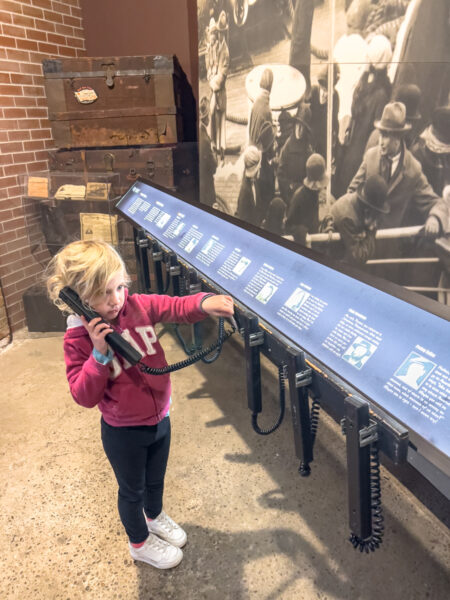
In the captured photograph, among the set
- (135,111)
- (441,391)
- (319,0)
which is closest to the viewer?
(441,391)

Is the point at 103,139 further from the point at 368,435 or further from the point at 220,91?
the point at 368,435

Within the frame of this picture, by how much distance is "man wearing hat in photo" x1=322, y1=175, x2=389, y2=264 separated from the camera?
112 inches

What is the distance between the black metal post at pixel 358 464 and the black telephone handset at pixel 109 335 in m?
0.65

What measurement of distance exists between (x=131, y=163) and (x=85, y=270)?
3.56 m

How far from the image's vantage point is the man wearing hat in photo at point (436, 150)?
240cm

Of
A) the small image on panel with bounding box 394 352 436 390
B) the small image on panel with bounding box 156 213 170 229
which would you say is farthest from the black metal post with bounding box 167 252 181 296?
the small image on panel with bounding box 394 352 436 390

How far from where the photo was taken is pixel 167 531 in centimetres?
219

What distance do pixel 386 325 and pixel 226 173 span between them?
3119 mm

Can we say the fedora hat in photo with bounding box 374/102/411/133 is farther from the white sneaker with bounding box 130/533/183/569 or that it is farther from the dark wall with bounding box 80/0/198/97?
the dark wall with bounding box 80/0/198/97

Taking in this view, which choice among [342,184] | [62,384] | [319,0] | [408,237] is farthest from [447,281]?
[62,384]

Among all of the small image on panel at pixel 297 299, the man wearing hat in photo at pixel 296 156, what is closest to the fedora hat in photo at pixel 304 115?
the man wearing hat in photo at pixel 296 156

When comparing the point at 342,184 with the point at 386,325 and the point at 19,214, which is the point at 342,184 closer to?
the point at 386,325

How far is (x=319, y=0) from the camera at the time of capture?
2990 millimetres

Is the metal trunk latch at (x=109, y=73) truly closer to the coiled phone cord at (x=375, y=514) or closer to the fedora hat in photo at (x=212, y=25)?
the fedora hat in photo at (x=212, y=25)
